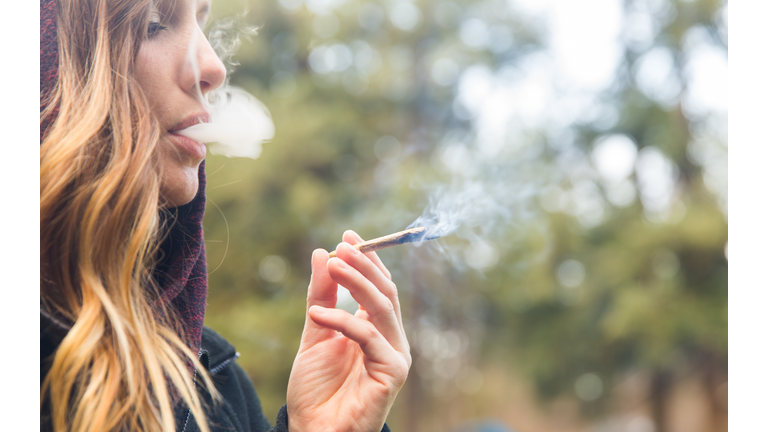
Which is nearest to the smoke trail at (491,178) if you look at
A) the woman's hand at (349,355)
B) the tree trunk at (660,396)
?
the tree trunk at (660,396)

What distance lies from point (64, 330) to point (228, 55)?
0.92 meters

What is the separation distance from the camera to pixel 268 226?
18.7 feet

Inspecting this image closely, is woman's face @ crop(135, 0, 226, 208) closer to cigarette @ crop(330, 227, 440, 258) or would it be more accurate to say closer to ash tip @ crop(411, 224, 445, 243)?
cigarette @ crop(330, 227, 440, 258)

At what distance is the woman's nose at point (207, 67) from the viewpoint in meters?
0.93

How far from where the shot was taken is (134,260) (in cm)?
81

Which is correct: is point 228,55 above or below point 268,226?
above

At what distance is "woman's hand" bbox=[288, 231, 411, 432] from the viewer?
0.87 meters

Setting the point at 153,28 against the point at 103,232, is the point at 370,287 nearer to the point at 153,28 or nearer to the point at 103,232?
the point at 103,232

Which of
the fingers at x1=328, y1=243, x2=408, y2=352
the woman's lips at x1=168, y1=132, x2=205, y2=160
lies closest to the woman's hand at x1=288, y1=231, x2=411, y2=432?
the fingers at x1=328, y1=243, x2=408, y2=352

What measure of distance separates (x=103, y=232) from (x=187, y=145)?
220mm

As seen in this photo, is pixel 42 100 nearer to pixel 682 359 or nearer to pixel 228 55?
pixel 228 55

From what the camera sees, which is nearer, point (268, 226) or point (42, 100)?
point (42, 100)
